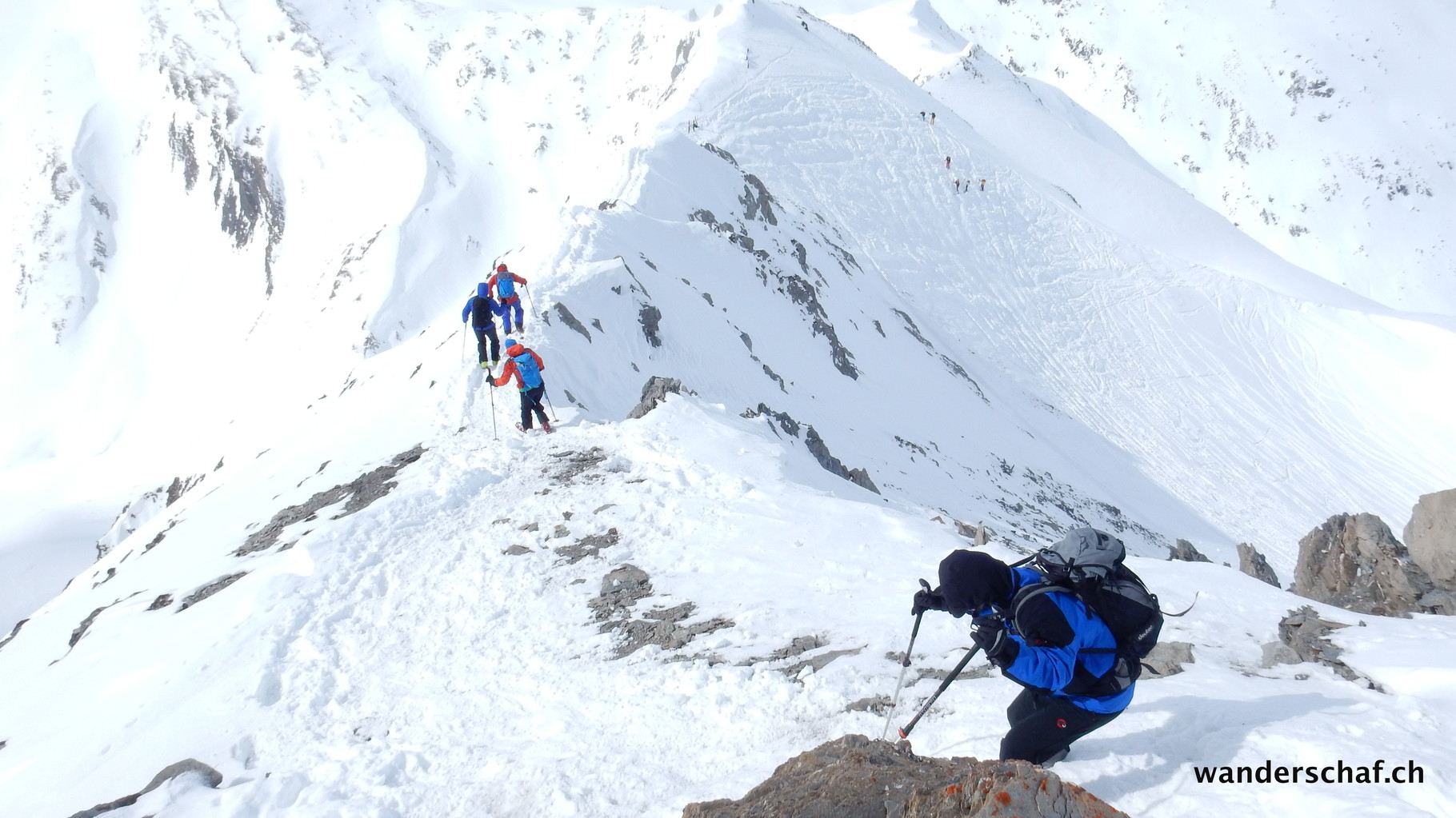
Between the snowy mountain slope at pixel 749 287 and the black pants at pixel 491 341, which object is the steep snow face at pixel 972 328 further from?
the black pants at pixel 491 341

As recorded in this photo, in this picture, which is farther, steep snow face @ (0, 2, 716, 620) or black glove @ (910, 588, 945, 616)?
steep snow face @ (0, 2, 716, 620)

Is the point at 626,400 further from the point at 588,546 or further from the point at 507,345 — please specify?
the point at 588,546

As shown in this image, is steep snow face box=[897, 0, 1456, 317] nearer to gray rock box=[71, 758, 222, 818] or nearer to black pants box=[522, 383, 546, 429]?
black pants box=[522, 383, 546, 429]

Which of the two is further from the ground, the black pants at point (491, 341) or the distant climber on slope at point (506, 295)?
the distant climber on slope at point (506, 295)

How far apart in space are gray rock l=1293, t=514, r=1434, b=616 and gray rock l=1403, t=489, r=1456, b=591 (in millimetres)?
114

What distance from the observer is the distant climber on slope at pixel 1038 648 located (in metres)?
4.28

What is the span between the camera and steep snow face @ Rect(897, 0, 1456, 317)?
11038 centimetres

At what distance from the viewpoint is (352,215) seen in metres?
82.3

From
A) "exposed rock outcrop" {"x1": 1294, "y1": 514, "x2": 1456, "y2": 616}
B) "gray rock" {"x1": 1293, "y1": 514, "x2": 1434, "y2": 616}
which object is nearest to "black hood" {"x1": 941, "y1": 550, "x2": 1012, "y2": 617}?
"gray rock" {"x1": 1293, "y1": 514, "x2": 1434, "y2": 616}

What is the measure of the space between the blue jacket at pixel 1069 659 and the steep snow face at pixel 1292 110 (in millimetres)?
105101

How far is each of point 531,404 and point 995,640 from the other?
1144cm

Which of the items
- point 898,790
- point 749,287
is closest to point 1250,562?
point 898,790

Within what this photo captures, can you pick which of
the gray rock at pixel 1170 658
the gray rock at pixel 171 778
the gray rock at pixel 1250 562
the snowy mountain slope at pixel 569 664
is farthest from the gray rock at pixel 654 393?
the gray rock at pixel 1250 562

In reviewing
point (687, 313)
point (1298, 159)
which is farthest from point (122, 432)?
point (1298, 159)
